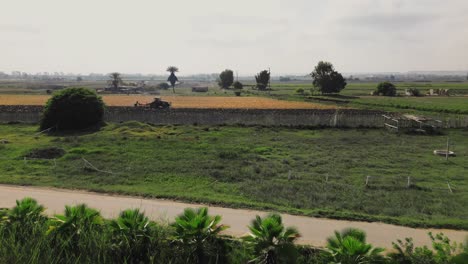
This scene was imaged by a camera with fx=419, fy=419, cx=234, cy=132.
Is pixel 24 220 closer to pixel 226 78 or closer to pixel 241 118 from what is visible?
pixel 241 118

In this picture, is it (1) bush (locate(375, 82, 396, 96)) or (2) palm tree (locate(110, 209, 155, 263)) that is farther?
(1) bush (locate(375, 82, 396, 96))

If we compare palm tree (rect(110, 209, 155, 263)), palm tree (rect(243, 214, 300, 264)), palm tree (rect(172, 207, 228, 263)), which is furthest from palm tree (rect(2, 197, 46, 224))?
palm tree (rect(243, 214, 300, 264))

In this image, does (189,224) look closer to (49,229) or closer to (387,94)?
(49,229)

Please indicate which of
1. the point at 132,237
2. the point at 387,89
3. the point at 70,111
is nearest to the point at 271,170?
the point at 132,237

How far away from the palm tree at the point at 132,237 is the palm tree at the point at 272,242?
1.62 m

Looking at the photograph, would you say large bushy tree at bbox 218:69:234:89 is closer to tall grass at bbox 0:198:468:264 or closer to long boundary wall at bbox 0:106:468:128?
long boundary wall at bbox 0:106:468:128

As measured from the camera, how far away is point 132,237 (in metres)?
6.72

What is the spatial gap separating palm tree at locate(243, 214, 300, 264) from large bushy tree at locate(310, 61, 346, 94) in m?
70.6

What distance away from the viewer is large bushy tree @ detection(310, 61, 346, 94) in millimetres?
74375

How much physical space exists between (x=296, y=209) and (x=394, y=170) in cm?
825

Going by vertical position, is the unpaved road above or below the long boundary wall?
below

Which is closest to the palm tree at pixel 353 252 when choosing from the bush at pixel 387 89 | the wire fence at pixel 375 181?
the wire fence at pixel 375 181

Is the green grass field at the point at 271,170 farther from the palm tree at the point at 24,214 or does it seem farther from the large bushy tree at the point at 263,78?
the large bushy tree at the point at 263,78

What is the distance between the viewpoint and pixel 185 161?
20.5 meters
